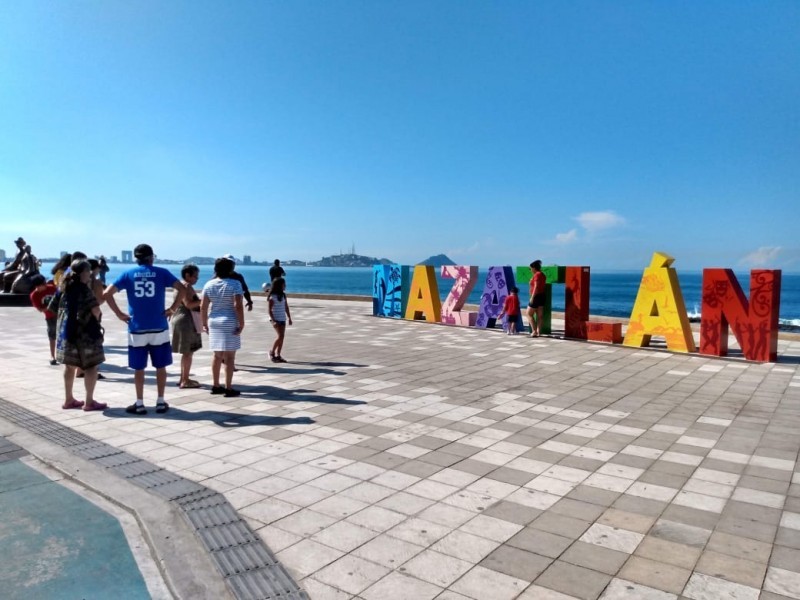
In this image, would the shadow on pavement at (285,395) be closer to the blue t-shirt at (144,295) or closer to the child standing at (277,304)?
the blue t-shirt at (144,295)

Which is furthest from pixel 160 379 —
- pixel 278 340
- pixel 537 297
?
pixel 537 297

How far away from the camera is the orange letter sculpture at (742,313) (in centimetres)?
1089

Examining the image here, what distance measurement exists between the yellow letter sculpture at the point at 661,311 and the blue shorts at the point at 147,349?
10091 mm

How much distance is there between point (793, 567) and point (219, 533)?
3624 millimetres

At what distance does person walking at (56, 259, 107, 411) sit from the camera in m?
6.62

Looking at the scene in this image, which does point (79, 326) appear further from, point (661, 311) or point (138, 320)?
point (661, 311)

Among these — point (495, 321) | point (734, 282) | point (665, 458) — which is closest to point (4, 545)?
point (665, 458)

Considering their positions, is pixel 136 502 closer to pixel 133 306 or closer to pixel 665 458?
pixel 133 306

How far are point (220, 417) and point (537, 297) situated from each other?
9.78m

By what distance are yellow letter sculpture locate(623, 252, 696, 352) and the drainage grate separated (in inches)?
429

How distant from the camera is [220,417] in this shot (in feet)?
21.9

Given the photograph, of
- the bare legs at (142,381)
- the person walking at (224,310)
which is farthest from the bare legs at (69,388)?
the person walking at (224,310)

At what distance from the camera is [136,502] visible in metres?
4.17

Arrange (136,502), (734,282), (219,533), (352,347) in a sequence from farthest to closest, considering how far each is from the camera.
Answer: (352,347)
(734,282)
(136,502)
(219,533)
